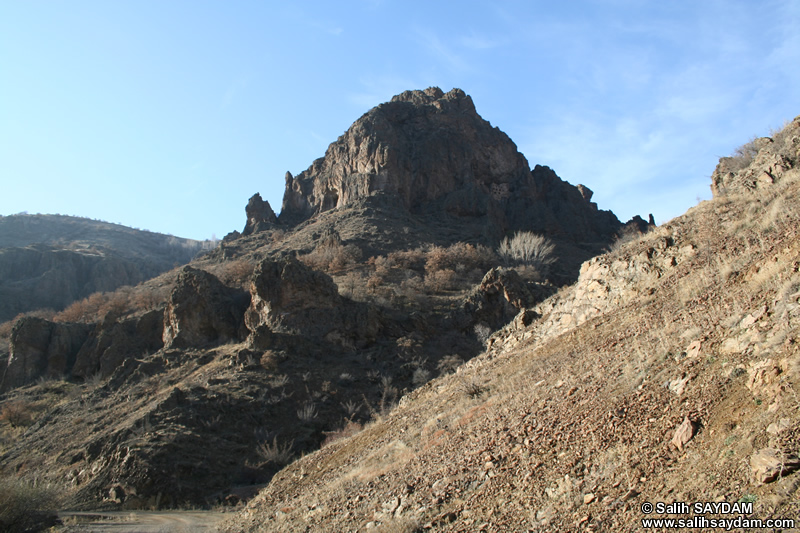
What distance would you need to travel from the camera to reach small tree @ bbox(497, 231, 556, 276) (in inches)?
2067

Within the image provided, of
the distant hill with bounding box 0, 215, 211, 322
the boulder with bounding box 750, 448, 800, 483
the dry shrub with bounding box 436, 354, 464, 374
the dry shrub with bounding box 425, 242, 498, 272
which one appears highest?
the distant hill with bounding box 0, 215, 211, 322

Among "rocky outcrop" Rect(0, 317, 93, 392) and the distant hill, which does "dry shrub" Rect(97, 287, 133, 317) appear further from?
the distant hill

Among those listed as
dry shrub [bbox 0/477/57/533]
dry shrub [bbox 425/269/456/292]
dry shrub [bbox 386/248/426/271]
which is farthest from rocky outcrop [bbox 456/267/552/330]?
dry shrub [bbox 0/477/57/533]

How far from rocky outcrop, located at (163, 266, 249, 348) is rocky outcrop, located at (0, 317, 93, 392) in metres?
8.78

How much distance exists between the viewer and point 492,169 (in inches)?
2948

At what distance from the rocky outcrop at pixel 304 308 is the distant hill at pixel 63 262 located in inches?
1937

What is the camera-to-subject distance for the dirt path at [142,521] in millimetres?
13305

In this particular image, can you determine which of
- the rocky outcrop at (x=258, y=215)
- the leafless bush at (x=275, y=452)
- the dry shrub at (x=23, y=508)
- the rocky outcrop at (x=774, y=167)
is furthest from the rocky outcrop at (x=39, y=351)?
the rocky outcrop at (x=774, y=167)

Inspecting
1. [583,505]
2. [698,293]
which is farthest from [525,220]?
[583,505]

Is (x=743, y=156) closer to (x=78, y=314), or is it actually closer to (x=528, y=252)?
(x=528, y=252)

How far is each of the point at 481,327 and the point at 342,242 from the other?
24.3 m

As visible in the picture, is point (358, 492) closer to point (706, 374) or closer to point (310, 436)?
point (706, 374)

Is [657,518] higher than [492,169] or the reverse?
the reverse

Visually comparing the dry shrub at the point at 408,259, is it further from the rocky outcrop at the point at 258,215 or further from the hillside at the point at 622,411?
the hillside at the point at 622,411
